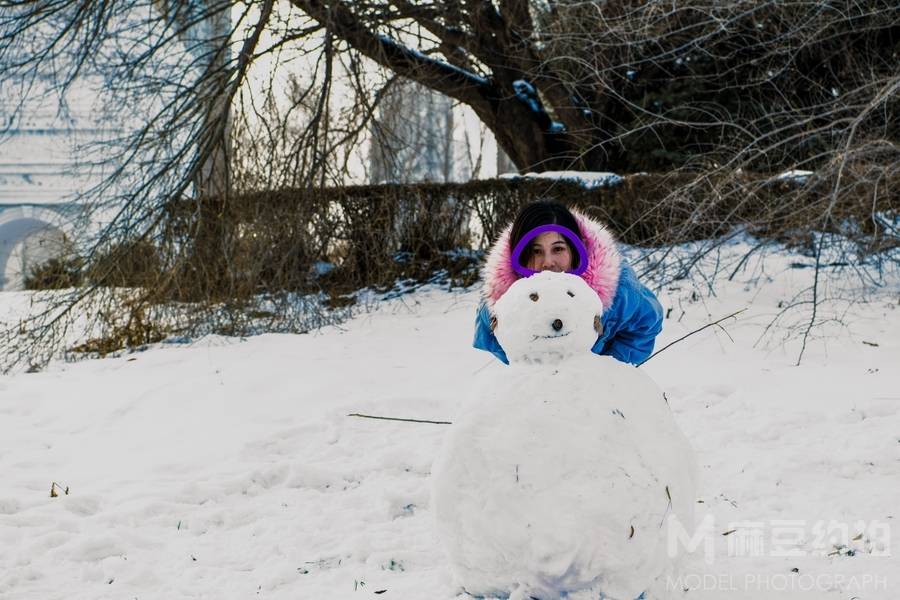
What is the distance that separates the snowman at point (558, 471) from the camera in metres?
1.87

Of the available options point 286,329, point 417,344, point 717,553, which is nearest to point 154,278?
point 286,329

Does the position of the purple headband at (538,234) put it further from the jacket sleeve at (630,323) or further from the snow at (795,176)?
the snow at (795,176)

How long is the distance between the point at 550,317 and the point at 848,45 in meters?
7.09

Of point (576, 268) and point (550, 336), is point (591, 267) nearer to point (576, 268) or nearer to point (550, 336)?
point (576, 268)

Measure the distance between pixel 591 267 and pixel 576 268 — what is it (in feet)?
0.21

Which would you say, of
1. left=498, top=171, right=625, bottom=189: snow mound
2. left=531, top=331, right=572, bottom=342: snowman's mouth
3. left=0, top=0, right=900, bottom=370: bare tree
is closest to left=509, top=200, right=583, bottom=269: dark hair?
left=531, top=331, right=572, bottom=342: snowman's mouth

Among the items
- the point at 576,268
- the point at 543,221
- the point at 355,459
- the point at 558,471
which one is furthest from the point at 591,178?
the point at 558,471

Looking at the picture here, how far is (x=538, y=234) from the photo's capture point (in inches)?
102

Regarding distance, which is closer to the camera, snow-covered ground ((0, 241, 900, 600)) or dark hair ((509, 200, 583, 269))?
dark hair ((509, 200, 583, 269))

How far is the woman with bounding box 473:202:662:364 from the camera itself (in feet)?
8.27

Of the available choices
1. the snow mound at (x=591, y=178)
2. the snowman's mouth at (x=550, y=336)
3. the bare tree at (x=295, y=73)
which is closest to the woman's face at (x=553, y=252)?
the snowman's mouth at (x=550, y=336)

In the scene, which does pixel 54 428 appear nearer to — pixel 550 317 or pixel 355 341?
pixel 355 341

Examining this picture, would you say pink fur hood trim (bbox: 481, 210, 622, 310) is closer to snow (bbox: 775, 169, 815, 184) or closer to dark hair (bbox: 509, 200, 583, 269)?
dark hair (bbox: 509, 200, 583, 269)

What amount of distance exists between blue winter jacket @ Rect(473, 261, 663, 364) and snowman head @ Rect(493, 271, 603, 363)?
493mm
